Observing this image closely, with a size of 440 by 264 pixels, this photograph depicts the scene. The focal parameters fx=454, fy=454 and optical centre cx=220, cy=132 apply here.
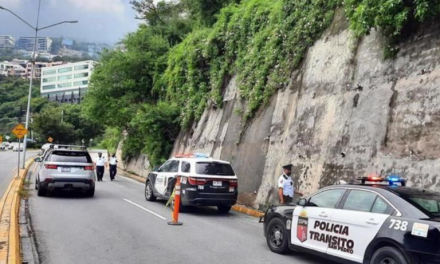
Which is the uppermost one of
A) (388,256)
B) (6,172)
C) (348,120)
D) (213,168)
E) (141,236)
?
(348,120)

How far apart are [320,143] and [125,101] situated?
2211cm

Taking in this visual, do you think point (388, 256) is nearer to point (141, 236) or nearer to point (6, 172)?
point (141, 236)

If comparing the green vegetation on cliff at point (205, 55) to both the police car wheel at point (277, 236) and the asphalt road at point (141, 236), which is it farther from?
the asphalt road at point (141, 236)

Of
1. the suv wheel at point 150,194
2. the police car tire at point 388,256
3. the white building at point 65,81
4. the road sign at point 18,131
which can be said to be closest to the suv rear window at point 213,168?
the suv wheel at point 150,194

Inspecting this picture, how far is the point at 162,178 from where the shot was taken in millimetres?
15398

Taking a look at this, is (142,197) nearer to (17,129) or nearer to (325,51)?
(325,51)

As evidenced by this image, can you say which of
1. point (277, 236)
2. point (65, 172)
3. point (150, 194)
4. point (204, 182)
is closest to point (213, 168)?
point (204, 182)

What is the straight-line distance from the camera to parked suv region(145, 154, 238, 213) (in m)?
13.4

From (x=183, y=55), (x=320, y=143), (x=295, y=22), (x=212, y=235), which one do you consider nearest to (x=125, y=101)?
(x=183, y=55)

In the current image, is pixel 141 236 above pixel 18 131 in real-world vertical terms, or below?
below

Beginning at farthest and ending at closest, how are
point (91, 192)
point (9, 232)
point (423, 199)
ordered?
1. point (91, 192)
2. point (9, 232)
3. point (423, 199)

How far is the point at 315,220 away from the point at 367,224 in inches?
48.7

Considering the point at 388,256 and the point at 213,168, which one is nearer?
the point at 388,256

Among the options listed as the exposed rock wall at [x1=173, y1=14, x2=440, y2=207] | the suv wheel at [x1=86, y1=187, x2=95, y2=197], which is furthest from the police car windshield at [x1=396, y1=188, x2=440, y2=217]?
the suv wheel at [x1=86, y1=187, x2=95, y2=197]
